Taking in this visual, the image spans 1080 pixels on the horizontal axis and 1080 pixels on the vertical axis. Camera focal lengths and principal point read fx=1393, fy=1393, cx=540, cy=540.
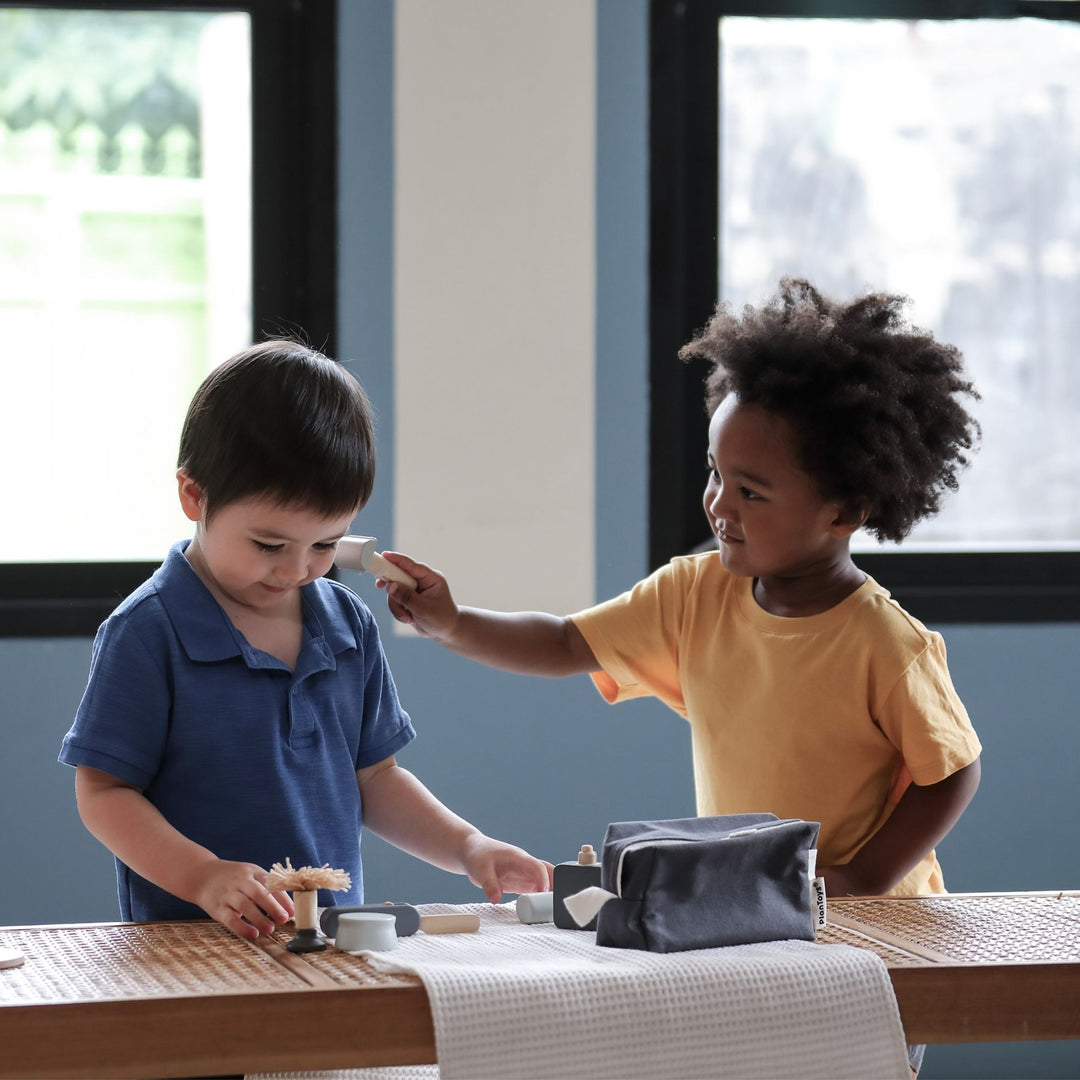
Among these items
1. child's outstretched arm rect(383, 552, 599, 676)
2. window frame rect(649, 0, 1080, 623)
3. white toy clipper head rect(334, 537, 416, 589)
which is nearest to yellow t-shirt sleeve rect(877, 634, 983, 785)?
child's outstretched arm rect(383, 552, 599, 676)

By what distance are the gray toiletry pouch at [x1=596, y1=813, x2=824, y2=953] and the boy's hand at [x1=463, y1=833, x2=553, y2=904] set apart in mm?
191

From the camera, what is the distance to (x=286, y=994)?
0.75m

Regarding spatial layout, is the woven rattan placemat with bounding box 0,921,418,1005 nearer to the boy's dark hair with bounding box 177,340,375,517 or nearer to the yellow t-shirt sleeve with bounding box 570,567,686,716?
the boy's dark hair with bounding box 177,340,375,517

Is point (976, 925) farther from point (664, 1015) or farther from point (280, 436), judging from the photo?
point (280, 436)

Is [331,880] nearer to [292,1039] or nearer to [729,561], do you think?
[292,1039]

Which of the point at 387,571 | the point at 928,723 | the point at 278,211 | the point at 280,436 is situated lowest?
the point at 928,723

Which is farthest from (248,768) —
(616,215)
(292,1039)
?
(616,215)

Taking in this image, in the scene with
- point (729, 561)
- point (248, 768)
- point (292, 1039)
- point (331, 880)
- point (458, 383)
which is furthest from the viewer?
point (458, 383)

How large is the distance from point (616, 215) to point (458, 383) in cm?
34

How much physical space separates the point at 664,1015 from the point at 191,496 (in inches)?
24.1

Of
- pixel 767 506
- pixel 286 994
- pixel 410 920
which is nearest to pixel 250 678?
pixel 410 920

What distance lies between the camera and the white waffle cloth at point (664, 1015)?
756mm

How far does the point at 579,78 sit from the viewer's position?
79.6 inches

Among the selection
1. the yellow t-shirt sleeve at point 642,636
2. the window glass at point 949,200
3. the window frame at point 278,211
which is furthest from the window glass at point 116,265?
the yellow t-shirt sleeve at point 642,636
